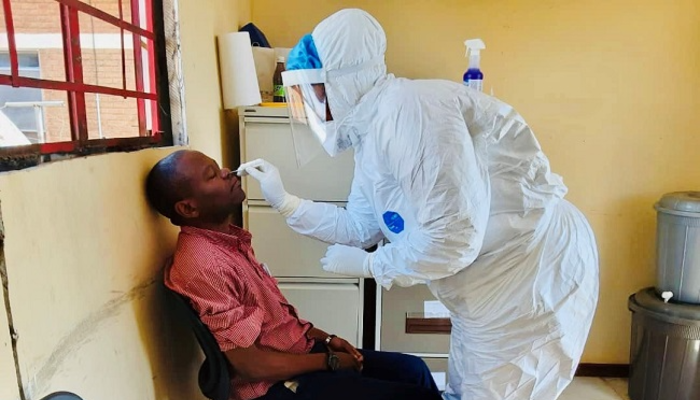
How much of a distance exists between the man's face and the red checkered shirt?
0.05 m

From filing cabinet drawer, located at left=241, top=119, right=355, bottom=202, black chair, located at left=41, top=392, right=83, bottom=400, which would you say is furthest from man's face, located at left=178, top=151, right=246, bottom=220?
filing cabinet drawer, located at left=241, top=119, right=355, bottom=202

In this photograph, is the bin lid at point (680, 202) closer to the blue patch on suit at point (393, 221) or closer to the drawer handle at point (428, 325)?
the drawer handle at point (428, 325)

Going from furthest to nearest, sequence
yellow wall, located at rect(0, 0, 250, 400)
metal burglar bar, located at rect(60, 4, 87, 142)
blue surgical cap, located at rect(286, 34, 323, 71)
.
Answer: blue surgical cap, located at rect(286, 34, 323, 71)
metal burglar bar, located at rect(60, 4, 87, 142)
yellow wall, located at rect(0, 0, 250, 400)

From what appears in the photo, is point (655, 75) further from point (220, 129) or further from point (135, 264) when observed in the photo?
point (135, 264)

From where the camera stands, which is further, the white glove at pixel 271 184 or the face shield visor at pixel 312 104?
the white glove at pixel 271 184

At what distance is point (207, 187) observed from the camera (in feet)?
3.62

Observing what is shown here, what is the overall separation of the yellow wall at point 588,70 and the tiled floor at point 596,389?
0.77m

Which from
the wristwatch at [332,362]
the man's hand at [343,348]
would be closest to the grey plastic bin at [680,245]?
the man's hand at [343,348]

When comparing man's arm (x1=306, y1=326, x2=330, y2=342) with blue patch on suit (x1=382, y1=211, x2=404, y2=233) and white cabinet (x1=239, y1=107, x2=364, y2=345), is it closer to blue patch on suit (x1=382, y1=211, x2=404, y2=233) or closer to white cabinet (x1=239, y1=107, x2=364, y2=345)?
blue patch on suit (x1=382, y1=211, x2=404, y2=233)

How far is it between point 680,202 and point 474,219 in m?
1.52

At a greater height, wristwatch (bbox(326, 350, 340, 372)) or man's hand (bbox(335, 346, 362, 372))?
wristwatch (bbox(326, 350, 340, 372))

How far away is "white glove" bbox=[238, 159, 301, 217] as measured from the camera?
4.81ft

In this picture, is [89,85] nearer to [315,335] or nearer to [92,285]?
[92,285]

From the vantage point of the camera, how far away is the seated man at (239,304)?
3.26ft
